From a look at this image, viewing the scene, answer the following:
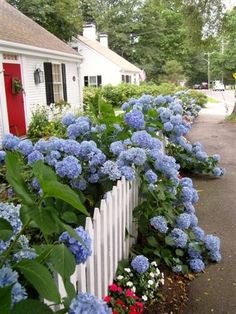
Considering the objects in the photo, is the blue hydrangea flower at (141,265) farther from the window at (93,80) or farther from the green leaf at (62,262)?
the window at (93,80)

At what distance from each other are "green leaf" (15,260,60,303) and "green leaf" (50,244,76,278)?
3.5 inches

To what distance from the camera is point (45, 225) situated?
1.08 meters

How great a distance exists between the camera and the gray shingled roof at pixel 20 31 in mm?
11966

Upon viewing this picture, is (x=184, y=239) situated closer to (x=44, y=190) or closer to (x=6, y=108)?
(x=44, y=190)

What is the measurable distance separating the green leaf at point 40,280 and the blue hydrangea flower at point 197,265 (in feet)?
9.44

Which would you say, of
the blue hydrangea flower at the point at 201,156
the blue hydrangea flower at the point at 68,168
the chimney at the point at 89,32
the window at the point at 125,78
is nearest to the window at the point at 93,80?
the window at the point at 125,78

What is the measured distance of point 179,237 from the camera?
3.76 meters

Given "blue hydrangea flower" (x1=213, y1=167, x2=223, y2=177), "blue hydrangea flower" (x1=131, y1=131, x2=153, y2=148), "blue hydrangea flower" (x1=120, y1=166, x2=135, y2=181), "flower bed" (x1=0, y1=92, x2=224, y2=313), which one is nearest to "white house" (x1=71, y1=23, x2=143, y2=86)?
"blue hydrangea flower" (x1=213, y1=167, x2=223, y2=177)

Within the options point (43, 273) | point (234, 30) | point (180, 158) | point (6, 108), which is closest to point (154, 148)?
point (43, 273)

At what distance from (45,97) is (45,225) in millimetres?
13491

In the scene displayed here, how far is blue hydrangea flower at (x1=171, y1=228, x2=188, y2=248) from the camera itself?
12.3 feet

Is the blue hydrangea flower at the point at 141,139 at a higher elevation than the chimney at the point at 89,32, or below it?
below

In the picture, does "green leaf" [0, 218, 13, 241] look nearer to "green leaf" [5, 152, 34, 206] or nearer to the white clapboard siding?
"green leaf" [5, 152, 34, 206]

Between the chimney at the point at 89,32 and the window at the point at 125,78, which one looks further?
the chimney at the point at 89,32
